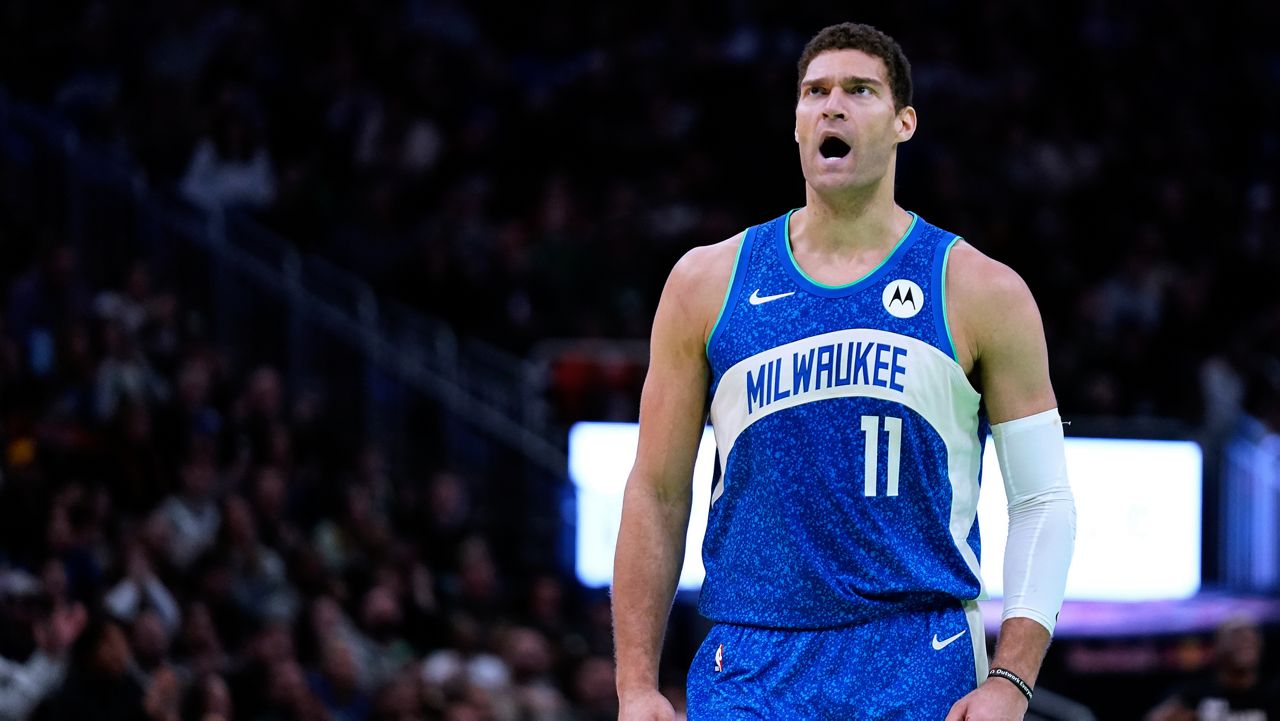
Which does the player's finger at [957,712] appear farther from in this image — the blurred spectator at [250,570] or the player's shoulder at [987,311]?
the blurred spectator at [250,570]

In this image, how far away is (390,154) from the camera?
15406 mm

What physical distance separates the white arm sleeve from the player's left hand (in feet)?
0.56

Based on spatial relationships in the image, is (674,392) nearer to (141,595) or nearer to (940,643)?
(940,643)

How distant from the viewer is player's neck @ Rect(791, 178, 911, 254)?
4016mm

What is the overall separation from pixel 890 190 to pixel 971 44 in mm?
14918

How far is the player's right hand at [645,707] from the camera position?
382 centimetres

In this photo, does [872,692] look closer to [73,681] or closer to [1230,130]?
[73,681]

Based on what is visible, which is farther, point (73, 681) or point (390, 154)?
point (390, 154)

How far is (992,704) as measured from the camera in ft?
12.0

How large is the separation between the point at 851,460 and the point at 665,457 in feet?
1.41

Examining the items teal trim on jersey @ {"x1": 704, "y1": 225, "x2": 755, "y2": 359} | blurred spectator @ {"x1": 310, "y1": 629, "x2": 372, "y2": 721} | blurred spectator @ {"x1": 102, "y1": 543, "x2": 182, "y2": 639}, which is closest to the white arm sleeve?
teal trim on jersey @ {"x1": 704, "y1": 225, "x2": 755, "y2": 359}

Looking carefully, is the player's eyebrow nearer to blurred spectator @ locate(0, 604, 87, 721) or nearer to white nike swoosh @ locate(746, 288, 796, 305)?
white nike swoosh @ locate(746, 288, 796, 305)

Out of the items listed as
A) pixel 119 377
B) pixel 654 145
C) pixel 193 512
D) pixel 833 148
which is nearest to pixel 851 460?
pixel 833 148

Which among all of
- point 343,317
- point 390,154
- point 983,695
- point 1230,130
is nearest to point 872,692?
point 983,695
